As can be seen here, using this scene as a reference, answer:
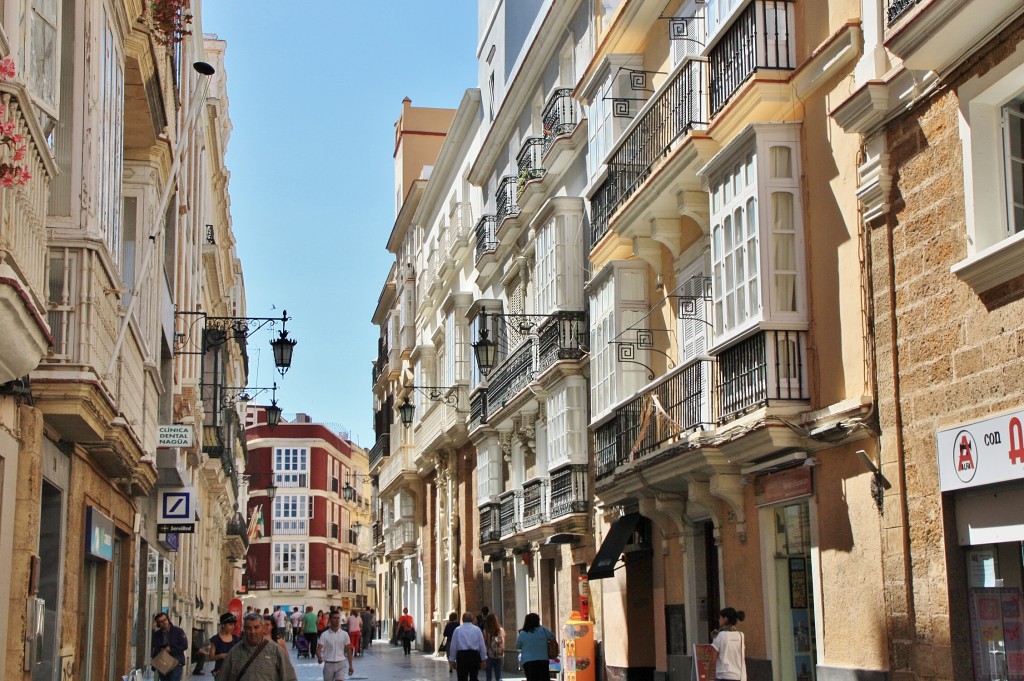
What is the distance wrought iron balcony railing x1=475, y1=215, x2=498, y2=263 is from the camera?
101ft

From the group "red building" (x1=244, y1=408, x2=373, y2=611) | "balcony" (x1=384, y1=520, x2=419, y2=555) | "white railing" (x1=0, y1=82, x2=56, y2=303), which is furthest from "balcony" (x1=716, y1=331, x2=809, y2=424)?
"red building" (x1=244, y1=408, x2=373, y2=611)

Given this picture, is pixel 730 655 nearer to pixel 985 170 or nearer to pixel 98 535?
pixel 985 170

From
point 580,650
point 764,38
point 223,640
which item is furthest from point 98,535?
point 580,650

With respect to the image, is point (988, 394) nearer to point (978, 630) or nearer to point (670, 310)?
point (978, 630)

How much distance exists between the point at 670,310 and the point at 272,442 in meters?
71.3

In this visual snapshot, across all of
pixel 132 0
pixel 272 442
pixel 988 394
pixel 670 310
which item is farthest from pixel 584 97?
pixel 272 442

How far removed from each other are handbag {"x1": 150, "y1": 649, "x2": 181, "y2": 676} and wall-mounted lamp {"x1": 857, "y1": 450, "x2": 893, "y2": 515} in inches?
341

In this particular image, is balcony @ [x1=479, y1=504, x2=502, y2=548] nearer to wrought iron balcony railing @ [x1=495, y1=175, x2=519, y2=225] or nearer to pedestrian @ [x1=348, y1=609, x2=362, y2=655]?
pedestrian @ [x1=348, y1=609, x2=362, y2=655]

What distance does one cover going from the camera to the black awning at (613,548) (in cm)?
2002

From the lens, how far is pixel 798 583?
1531 centimetres

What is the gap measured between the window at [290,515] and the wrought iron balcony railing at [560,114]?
2532 inches

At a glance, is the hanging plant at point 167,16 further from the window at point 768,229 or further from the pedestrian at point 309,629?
the pedestrian at point 309,629

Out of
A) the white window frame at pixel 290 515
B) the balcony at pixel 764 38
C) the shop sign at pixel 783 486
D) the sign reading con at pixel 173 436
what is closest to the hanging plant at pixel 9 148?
the balcony at pixel 764 38

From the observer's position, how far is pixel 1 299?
7.95m
